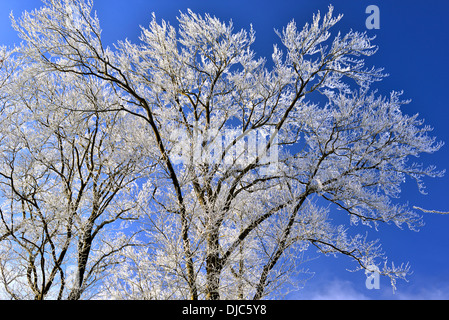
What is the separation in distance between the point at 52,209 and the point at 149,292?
286 centimetres

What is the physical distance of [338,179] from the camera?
7.89 m

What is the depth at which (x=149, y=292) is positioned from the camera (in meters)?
5.60

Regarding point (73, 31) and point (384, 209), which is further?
point (384, 209)

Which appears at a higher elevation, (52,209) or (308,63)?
(308,63)

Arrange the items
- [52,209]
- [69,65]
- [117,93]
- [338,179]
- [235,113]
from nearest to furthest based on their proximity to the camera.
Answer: [52,209] → [69,65] → [338,179] → [117,93] → [235,113]

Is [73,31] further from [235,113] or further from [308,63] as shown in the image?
[308,63]

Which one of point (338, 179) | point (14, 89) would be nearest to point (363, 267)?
point (338, 179)

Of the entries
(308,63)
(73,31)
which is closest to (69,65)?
(73,31)

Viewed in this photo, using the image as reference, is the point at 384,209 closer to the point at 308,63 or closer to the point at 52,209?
the point at 308,63
